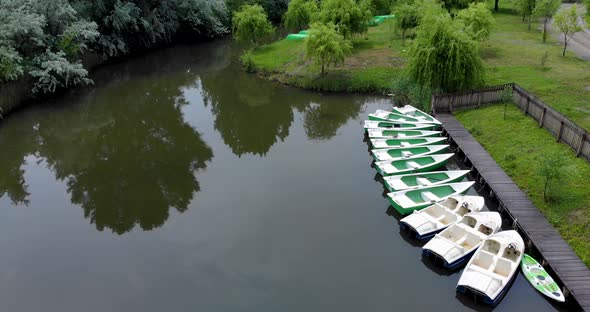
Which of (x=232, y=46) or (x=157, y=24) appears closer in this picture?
(x=157, y=24)

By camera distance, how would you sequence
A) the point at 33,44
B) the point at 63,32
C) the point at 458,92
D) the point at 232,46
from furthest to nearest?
the point at 232,46 < the point at 63,32 < the point at 33,44 < the point at 458,92

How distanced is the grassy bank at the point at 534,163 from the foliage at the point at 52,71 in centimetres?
2952

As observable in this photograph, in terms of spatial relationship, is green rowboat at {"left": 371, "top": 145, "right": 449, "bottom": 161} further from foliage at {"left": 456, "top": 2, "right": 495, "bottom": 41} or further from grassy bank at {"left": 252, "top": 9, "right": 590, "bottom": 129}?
foliage at {"left": 456, "top": 2, "right": 495, "bottom": 41}

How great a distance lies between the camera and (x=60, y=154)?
99.6 feet

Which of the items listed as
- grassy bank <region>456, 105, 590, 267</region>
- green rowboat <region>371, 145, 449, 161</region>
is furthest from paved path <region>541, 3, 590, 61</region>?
green rowboat <region>371, 145, 449, 161</region>

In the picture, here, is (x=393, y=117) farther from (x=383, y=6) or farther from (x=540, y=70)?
(x=383, y=6)

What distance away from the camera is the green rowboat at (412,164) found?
24422mm

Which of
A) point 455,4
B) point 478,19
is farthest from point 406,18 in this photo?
point 455,4

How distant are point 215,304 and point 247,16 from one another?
115 feet

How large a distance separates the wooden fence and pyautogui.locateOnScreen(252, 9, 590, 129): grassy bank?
2.30m

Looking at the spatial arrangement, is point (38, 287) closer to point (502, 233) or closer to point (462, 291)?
point (462, 291)

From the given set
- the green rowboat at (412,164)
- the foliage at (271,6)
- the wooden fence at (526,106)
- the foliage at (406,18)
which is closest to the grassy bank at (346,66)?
the foliage at (406,18)

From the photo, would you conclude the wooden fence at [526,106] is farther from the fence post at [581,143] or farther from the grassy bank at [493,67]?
the grassy bank at [493,67]

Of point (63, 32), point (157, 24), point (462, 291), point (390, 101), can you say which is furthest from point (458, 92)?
point (157, 24)
